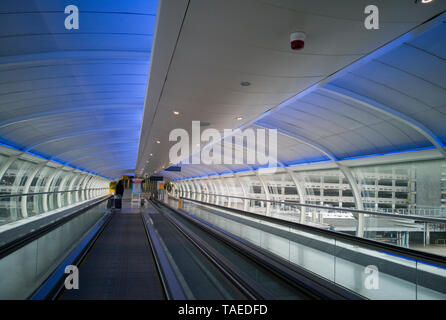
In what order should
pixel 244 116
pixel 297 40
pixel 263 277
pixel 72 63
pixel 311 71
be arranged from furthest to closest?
pixel 244 116, pixel 72 63, pixel 263 277, pixel 311 71, pixel 297 40

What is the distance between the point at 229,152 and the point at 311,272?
50.5ft

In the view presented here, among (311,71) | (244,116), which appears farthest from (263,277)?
(244,116)

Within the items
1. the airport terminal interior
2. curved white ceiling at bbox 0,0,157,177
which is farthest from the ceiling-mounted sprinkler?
curved white ceiling at bbox 0,0,157,177

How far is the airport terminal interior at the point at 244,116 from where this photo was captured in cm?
380

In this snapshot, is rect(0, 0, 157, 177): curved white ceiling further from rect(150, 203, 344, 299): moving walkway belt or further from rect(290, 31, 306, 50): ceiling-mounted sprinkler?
rect(150, 203, 344, 299): moving walkway belt

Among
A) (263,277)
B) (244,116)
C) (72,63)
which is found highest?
(72,63)

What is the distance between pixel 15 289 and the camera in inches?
150

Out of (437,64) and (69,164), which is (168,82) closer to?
(437,64)

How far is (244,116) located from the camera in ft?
28.4

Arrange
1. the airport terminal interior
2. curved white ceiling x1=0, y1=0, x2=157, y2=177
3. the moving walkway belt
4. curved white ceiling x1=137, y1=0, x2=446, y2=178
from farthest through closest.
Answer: curved white ceiling x1=0, y1=0, x2=157, y2=177, the moving walkway belt, the airport terminal interior, curved white ceiling x1=137, y1=0, x2=446, y2=178

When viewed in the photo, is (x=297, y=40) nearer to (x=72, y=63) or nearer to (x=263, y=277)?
(x=263, y=277)

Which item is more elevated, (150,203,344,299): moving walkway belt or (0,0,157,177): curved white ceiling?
(0,0,157,177): curved white ceiling

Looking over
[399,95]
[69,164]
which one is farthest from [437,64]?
[69,164]

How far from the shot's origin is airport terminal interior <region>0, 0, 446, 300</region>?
149 inches
